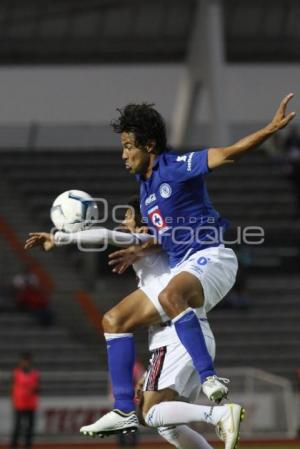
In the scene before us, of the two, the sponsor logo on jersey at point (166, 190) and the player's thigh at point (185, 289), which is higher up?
the sponsor logo on jersey at point (166, 190)

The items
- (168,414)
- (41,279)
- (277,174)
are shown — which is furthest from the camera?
(277,174)

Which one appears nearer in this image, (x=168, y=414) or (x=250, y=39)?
(x=168, y=414)

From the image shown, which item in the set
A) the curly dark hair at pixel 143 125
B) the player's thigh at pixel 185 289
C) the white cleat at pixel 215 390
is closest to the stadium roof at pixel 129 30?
the curly dark hair at pixel 143 125

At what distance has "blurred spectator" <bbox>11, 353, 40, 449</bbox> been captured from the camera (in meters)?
19.0

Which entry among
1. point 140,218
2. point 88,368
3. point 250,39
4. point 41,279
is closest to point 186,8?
point 250,39

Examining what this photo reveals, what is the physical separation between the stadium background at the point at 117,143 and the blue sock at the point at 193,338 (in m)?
12.4

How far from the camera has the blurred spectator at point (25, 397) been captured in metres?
19.0

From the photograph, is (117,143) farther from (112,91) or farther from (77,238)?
(77,238)

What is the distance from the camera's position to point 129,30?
3047 centimetres

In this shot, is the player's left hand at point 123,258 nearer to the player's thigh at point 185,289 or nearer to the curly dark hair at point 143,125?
the player's thigh at point 185,289

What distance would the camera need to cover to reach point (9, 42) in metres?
30.4

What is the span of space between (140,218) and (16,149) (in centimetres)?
2061

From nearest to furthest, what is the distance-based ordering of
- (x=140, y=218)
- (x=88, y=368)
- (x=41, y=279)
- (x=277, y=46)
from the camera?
1. (x=140, y=218)
2. (x=88, y=368)
3. (x=41, y=279)
4. (x=277, y=46)

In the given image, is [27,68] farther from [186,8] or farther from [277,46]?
[277,46]
